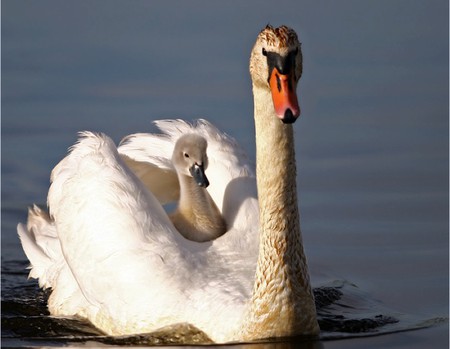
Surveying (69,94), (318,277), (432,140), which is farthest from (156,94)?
(318,277)

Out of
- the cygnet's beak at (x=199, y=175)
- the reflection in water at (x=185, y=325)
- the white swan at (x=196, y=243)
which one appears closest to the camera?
the white swan at (x=196, y=243)

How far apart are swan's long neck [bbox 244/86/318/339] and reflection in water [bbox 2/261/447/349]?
136 millimetres

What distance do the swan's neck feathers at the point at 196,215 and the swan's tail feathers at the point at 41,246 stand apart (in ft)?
3.94

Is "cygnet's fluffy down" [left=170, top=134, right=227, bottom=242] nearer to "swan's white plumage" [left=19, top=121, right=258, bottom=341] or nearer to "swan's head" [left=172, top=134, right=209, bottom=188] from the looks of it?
"swan's head" [left=172, top=134, right=209, bottom=188]

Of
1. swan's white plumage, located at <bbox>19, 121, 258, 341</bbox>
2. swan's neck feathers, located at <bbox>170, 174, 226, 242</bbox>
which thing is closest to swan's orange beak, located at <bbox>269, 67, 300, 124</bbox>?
swan's white plumage, located at <bbox>19, 121, 258, 341</bbox>

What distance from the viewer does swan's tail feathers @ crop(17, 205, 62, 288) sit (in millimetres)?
10094

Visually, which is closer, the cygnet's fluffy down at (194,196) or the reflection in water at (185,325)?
the reflection in water at (185,325)

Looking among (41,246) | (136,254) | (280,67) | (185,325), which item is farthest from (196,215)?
(280,67)

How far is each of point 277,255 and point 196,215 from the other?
1.45m

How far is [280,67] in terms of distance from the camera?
741 cm

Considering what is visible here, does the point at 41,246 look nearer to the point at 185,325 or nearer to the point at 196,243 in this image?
the point at 196,243

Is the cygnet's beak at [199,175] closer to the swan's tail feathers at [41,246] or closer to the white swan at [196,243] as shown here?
the white swan at [196,243]

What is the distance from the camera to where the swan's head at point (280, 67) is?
731 cm

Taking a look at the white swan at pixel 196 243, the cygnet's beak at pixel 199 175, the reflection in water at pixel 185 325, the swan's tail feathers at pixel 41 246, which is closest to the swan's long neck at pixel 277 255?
the white swan at pixel 196 243
